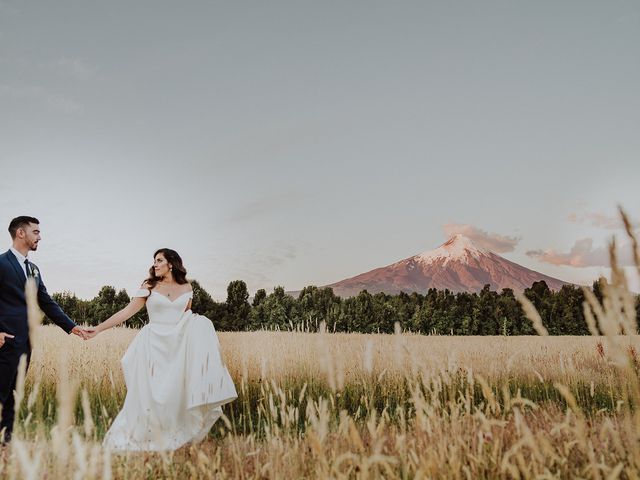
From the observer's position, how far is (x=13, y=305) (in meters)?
5.89

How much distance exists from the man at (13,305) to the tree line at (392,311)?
31.6m

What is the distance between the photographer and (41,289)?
6.60 meters

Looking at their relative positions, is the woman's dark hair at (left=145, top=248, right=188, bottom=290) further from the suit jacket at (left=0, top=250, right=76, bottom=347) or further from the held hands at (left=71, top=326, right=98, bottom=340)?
the suit jacket at (left=0, top=250, right=76, bottom=347)

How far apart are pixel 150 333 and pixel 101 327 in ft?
2.20

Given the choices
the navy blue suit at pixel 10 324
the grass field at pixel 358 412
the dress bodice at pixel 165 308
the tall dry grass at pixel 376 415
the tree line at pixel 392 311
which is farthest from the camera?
the tree line at pixel 392 311

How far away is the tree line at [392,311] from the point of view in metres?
38.2

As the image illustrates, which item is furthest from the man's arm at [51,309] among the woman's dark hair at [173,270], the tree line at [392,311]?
the tree line at [392,311]

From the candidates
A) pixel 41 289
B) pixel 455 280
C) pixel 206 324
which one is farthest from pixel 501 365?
pixel 455 280

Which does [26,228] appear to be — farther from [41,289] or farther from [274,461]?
[274,461]

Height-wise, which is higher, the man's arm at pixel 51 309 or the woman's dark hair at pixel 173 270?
the woman's dark hair at pixel 173 270

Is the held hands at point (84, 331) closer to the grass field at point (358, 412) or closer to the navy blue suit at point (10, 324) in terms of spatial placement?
the grass field at point (358, 412)

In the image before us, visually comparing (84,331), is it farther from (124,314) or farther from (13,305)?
(13,305)

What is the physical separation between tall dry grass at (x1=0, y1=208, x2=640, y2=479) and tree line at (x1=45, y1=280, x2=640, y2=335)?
24740 millimetres

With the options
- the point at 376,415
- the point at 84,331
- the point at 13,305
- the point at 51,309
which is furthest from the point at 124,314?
the point at 376,415
